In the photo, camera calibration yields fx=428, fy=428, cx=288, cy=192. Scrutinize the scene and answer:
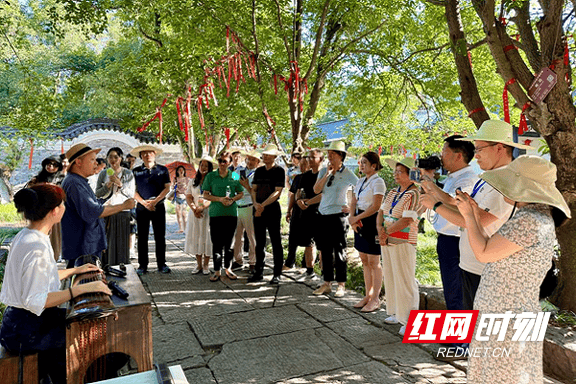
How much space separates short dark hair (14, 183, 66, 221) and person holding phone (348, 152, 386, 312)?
2911 millimetres

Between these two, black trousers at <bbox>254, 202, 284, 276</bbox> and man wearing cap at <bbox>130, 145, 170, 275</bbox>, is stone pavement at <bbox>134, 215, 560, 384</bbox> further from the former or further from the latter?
man wearing cap at <bbox>130, 145, 170, 275</bbox>

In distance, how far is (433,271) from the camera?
6340mm

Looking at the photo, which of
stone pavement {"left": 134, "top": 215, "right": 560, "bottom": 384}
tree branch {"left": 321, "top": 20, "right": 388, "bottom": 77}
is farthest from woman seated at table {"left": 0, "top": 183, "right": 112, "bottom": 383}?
tree branch {"left": 321, "top": 20, "right": 388, "bottom": 77}

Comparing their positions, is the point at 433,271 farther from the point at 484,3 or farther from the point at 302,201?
the point at 484,3

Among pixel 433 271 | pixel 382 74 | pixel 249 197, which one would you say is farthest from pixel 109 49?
pixel 433 271

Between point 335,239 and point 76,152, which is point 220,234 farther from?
point 76,152

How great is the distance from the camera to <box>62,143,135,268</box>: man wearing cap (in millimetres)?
3684

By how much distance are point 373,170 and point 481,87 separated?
5.63 m

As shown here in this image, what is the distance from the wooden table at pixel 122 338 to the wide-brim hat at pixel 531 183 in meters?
2.16

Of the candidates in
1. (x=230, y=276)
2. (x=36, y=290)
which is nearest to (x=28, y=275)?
(x=36, y=290)

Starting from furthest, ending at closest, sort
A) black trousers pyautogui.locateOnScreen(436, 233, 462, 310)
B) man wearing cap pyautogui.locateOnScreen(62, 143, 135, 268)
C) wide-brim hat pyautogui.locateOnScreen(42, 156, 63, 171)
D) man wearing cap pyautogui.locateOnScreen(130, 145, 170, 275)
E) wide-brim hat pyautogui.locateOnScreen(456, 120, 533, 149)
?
man wearing cap pyautogui.locateOnScreen(130, 145, 170, 275) < wide-brim hat pyautogui.locateOnScreen(42, 156, 63, 171) < man wearing cap pyautogui.locateOnScreen(62, 143, 135, 268) < black trousers pyautogui.locateOnScreen(436, 233, 462, 310) < wide-brim hat pyautogui.locateOnScreen(456, 120, 533, 149)

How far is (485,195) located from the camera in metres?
2.72

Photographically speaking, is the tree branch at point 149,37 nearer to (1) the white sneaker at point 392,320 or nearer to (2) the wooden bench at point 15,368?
(1) the white sneaker at point 392,320

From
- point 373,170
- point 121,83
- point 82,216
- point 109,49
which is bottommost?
point 82,216
